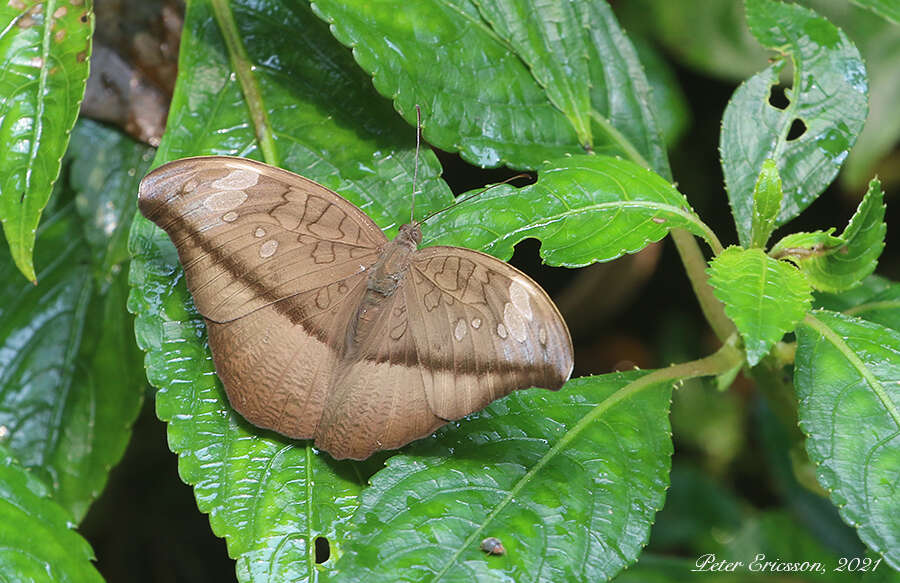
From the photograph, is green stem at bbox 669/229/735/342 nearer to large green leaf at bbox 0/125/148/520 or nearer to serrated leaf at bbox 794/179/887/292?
serrated leaf at bbox 794/179/887/292

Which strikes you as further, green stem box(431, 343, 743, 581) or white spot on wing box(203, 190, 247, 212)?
white spot on wing box(203, 190, 247, 212)

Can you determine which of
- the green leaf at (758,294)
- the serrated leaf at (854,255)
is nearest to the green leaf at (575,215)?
the green leaf at (758,294)

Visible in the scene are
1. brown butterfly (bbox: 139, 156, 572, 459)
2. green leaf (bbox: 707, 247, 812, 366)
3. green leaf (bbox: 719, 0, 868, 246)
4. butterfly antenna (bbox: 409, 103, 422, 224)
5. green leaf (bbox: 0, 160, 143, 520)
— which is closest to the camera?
green leaf (bbox: 707, 247, 812, 366)

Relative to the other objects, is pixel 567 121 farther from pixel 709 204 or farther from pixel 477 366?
pixel 709 204

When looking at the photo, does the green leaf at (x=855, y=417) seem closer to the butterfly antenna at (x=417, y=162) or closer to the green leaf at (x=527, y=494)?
the green leaf at (x=527, y=494)

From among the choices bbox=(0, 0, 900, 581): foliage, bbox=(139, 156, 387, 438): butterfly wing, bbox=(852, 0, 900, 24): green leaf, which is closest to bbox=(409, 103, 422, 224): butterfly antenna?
bbox=(0, 0, 900, 581): foliage
